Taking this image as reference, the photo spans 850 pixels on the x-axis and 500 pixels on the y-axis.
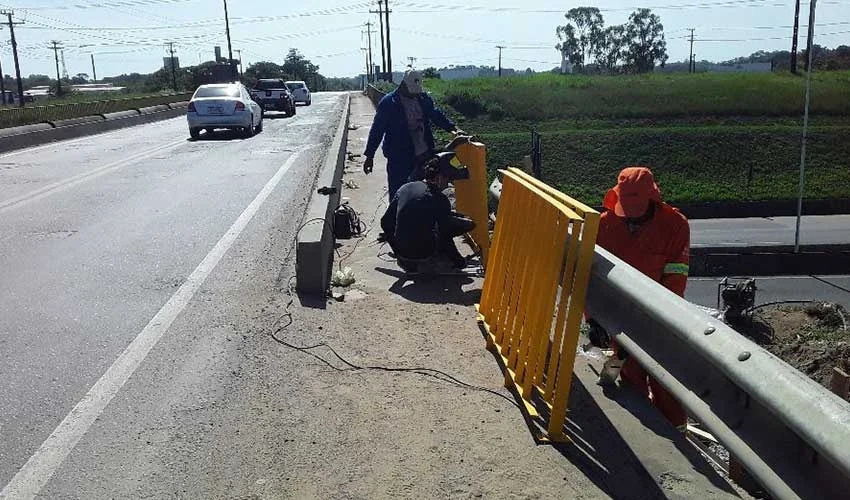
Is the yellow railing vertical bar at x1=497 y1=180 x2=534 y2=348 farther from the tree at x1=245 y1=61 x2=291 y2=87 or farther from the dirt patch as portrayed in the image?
the tree at x1=245 y1=61 x2=291 y2=87

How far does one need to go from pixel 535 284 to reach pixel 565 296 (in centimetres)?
34

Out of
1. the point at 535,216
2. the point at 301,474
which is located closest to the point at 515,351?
the point at 535,216

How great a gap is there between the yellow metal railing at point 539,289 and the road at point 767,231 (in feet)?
107

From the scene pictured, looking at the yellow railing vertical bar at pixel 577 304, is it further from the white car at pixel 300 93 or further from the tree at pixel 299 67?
the tree at pixel 299 67

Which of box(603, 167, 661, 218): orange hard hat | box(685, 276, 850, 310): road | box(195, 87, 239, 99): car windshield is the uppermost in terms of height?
box(195, 87, 239, 99): car windshield

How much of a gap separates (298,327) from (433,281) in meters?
1.63

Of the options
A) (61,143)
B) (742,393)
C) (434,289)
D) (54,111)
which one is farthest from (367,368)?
(54,111)

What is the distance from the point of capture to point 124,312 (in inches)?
233

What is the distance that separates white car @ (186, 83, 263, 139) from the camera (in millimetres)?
22578

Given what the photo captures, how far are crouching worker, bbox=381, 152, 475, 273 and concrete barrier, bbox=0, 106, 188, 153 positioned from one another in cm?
1675

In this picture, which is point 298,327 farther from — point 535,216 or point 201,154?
point 201,154

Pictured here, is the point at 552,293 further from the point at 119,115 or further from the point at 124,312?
the point at 119,115

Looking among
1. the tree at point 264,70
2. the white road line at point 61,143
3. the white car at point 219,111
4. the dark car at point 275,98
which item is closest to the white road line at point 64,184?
the white road line at point 61,143

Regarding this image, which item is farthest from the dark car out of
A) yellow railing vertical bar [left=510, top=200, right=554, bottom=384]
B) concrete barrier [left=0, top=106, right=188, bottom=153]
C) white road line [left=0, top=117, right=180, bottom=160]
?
yellow railing vertical bar [left=510, top=200, right=554, bottom=384]
